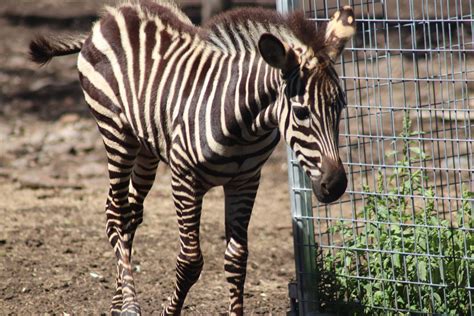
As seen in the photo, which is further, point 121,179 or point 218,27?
point 121,179

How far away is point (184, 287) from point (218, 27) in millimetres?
1618

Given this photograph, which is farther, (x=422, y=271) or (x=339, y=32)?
(x=422, y=271)

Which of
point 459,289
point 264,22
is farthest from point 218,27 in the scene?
point 459,289

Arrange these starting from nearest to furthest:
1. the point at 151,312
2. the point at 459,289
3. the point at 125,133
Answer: the point at 459,289 < the point at 125,133 < the point at 151,312

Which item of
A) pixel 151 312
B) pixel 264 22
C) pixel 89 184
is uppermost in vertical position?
pixel 264 22

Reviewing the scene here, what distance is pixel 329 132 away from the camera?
4527 millimetres

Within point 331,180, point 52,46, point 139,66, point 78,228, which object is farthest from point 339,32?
point 78,228

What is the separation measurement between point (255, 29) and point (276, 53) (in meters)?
0.43

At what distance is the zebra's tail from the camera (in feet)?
20.1

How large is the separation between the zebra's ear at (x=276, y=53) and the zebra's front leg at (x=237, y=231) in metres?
0.98

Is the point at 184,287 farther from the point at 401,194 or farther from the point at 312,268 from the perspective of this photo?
the point at 401,194

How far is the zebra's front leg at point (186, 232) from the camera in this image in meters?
5.27

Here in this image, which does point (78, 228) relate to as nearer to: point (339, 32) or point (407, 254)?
point (407, 254)

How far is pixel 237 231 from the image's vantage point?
552 cm
